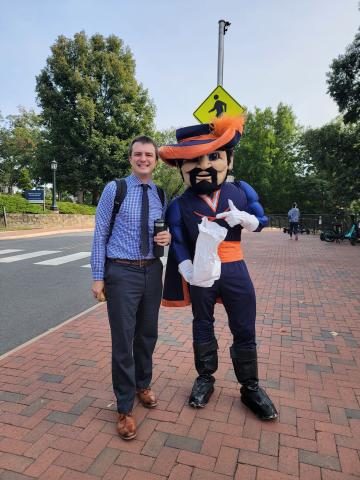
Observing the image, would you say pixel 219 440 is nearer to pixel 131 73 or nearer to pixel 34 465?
pixel 34 465

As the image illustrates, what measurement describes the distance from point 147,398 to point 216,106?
474 cm

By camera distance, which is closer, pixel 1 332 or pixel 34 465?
pixel 34 465

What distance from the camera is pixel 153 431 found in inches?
98.2

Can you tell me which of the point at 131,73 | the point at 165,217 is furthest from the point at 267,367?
the point at 131,73

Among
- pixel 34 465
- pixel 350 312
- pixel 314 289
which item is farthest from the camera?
pixel 314 289

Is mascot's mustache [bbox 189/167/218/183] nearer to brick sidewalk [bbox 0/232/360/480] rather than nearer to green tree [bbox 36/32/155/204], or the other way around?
brick sidewalk [bbox 0/232/360/480]

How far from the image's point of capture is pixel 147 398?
2.80 m

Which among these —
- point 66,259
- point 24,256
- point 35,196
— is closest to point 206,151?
point 66,259

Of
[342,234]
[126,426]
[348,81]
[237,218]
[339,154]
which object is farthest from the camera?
[339,154]

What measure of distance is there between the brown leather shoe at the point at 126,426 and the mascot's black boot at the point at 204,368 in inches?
21.2

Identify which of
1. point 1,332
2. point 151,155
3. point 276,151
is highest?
point 276,151

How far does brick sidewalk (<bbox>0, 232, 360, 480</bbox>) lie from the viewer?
7.09 ft

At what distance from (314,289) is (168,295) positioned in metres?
4.58

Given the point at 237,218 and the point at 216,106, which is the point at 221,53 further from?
the point at 237,218
